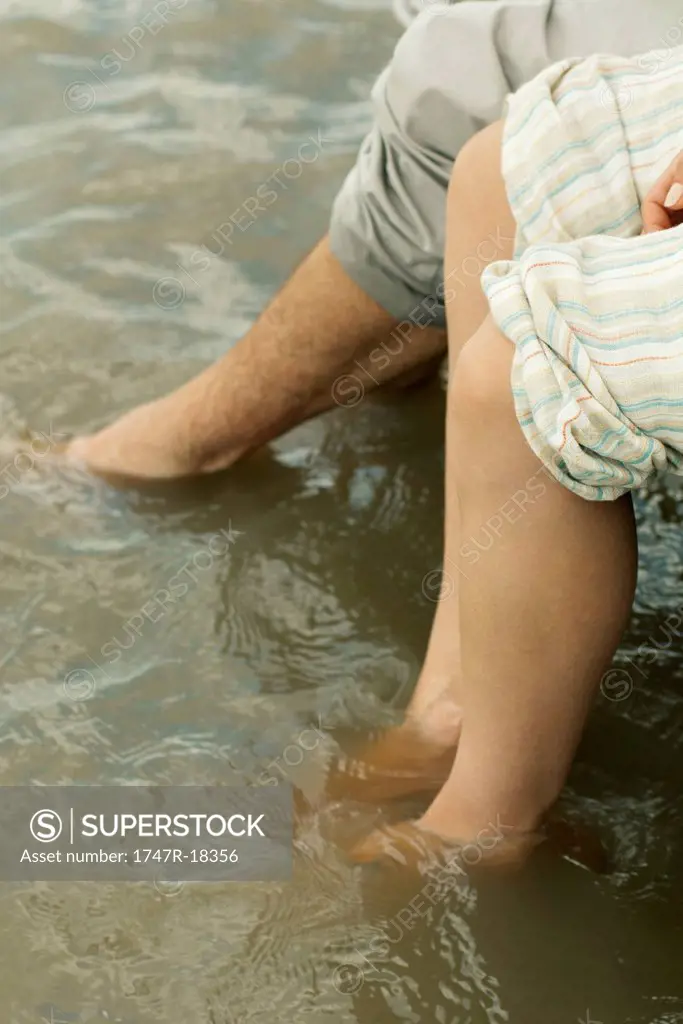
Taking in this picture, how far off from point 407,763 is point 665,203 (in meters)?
0.53

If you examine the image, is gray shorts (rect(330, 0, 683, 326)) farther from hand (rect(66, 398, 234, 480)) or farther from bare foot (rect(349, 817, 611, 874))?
bare foot (rect(349, 817, 611, 874))

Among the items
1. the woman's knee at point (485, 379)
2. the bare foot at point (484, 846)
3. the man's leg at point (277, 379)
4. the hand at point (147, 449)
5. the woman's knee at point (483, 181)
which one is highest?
the woman's knee at point (483, 181)

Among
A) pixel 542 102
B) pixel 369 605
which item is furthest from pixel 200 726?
pixel 542 102

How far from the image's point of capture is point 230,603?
1379 millimetres

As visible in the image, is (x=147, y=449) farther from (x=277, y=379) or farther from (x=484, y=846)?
(x=484, y=846)

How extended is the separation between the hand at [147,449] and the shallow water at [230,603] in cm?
3

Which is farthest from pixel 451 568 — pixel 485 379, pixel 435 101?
pixel 435 101

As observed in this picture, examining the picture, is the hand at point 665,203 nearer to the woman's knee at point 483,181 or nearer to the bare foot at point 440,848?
the woman's knee at point 483,181

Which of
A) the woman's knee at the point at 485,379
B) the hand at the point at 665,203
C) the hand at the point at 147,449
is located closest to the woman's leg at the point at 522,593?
the woman's knee at the point at 485,379

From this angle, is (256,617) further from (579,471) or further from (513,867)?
(579,471)

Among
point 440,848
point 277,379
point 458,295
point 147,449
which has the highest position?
point 458,295

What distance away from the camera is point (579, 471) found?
0.80 m

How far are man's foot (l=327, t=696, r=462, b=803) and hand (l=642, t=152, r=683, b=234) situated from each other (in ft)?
1.51

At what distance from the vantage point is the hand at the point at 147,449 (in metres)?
1.49
